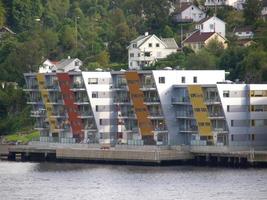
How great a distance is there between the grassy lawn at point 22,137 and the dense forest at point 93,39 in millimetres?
2347

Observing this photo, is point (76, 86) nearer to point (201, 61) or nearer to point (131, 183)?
point (201, 61)

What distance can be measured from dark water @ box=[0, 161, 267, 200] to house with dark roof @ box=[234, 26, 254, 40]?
43.2 meters

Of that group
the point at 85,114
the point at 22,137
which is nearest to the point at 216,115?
the point at 85,114

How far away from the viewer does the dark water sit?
106 m

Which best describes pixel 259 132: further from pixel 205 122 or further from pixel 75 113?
pixel 75 113

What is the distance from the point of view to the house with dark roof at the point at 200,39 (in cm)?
17000

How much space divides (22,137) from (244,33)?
97.6 feet

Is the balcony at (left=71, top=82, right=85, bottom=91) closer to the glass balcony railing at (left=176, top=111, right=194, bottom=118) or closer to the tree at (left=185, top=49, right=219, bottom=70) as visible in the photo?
the glass balcony railing at (left=176, top=111, right=194, bottom=118)

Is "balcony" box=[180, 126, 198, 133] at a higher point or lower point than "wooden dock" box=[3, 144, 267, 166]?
higher

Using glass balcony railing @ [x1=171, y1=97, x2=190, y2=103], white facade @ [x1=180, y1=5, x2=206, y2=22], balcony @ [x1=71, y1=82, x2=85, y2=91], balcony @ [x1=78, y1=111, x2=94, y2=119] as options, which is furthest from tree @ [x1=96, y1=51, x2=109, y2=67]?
glass balcony railing @ [x1=171, y1=97, x2=190, y2=103]

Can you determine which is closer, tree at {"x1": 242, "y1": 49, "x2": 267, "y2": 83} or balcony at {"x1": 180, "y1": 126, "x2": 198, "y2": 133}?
balcony at {"x1": 180, "y1": 126, "x2": 198, "y2": 133}

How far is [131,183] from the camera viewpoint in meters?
114

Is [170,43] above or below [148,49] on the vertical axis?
above

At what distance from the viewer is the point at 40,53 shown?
175375 millimetres
